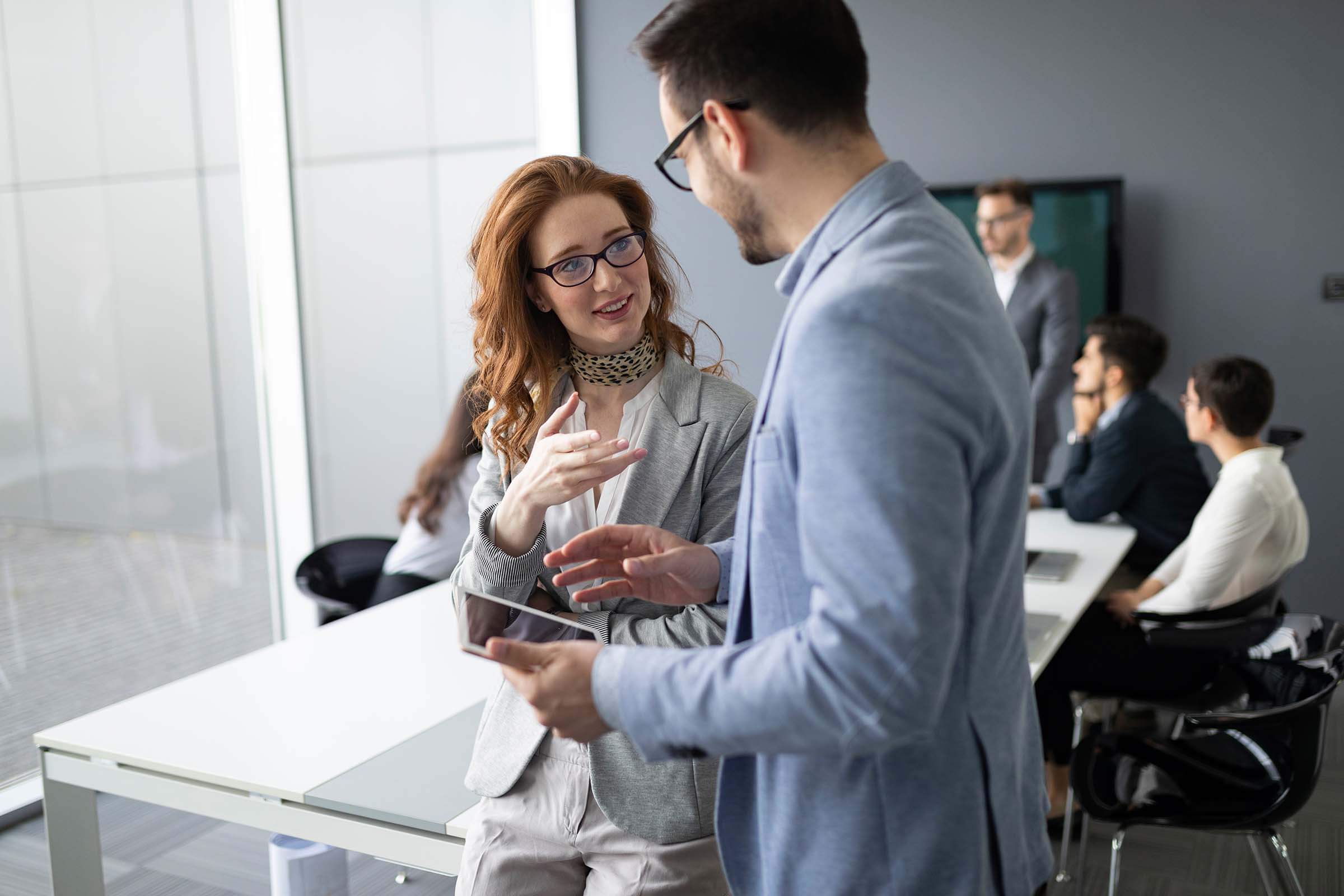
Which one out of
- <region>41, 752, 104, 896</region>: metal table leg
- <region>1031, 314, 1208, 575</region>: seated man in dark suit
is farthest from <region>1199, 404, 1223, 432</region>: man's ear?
<region>41, 752, 104, 896</region>: metal table leg

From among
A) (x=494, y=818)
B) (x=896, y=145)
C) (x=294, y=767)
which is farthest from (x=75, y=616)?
(x=896, y=145)

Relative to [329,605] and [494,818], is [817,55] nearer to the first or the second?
[494,818]

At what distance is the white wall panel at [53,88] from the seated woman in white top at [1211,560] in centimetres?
339

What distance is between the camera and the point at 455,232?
17.5ft

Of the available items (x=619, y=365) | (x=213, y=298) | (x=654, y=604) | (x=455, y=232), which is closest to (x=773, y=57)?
(x=619, y=365)

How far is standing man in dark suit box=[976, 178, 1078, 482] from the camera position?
493 centimetres

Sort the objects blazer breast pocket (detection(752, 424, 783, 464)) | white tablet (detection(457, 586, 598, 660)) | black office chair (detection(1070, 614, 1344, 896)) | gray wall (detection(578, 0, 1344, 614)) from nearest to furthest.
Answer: blazer breast pocket (detection(752, 424, 783, 464))
white tablet (detection(457, 586, 598, 660))
black office chair (detection(1070, 614, 1344, 896))
gray wall (detection(578, 0, 1344, 614))

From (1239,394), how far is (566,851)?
2534 millimetres

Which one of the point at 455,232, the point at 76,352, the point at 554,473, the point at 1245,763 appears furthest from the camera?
the point at 455,232

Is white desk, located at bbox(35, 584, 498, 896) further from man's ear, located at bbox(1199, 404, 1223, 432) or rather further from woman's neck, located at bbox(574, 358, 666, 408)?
man's ear, located at bbox(1199, 404, 1223, 432)

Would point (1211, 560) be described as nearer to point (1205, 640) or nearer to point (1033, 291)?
point (1205, 640)

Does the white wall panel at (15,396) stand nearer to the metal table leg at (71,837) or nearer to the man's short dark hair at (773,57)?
the metal table leg at (71,837)

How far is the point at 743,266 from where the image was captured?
5.93 meters

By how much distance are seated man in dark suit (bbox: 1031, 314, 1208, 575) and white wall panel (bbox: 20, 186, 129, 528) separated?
10.9 feet
